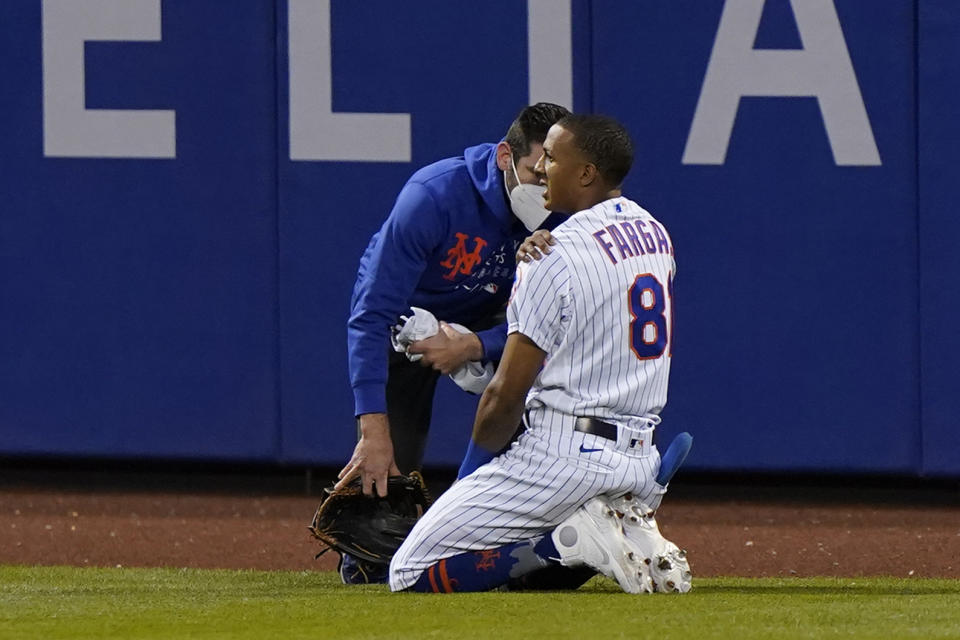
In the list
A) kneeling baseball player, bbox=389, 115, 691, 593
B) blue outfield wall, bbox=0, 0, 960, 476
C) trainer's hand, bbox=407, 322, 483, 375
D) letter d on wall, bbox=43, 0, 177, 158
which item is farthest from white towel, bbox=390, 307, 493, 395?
letter d on wall, bbox=43, 0, 177, 158

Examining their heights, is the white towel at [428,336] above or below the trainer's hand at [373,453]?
above

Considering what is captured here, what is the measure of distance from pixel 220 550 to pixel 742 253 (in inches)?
91.9

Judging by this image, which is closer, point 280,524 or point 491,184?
point 491,184

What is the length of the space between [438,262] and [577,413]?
2.86ft

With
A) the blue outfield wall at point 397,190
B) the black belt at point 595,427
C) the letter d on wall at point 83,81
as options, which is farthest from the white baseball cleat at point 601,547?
the letter d on wall at point 83,81

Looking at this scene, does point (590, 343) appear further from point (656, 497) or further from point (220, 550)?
point (220, 550)

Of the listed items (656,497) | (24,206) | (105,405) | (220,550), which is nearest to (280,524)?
(220,550)

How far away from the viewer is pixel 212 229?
672cm

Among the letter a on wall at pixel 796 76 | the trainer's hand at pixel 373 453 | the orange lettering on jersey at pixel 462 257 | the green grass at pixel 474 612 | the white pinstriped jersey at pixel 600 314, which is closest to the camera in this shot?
the green grass at pixel 474 612

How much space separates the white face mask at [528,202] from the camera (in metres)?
4.43

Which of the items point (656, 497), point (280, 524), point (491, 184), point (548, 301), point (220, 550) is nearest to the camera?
point (548, 301)

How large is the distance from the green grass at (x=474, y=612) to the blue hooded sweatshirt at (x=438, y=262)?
0.64 meters

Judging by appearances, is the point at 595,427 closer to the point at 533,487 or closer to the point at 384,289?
the point at 533,487

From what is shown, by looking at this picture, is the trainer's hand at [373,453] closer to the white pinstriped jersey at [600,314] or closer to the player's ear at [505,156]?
the white pinstriped jersey at [600,314]
